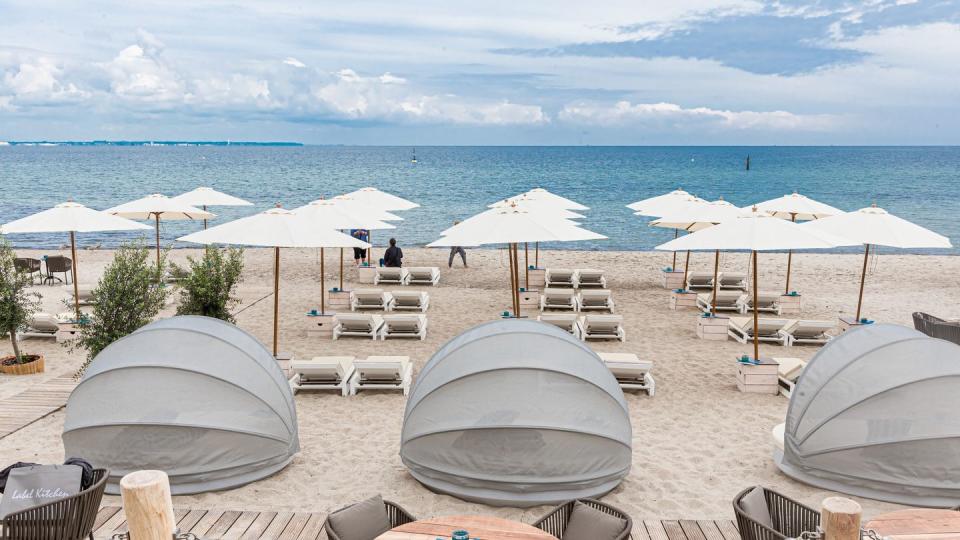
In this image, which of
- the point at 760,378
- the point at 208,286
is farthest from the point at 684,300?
the point at 208,286

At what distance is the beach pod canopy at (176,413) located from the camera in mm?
6922

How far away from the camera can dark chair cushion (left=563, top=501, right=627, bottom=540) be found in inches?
202

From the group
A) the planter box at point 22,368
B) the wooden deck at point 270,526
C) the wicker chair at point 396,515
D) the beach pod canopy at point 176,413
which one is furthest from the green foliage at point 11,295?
the wicker chair at point 396,515

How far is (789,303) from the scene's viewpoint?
16.2 m

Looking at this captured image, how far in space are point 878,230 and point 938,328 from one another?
2.06 metres

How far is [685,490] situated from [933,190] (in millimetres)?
79554

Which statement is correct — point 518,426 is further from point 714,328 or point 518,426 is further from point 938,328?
point 938,328

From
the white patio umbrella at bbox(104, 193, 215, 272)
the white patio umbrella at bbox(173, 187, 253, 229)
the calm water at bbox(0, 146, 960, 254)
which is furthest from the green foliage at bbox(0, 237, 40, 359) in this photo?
the calm water at bbox(0, 146, 960, 254)

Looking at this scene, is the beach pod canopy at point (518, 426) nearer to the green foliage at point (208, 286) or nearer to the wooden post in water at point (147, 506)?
the wooden post in water at point (147, 506)

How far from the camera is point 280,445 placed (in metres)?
7.52

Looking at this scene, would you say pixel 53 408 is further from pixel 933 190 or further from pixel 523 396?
pixel 933 190

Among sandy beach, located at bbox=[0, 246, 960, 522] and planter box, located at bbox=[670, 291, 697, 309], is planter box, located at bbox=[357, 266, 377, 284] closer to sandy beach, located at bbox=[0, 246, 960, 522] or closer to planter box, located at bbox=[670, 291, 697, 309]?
sandy beach, located at bbox=[0, 246, 960, 522]

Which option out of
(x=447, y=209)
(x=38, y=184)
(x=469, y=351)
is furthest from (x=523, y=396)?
(x=38, y=184)

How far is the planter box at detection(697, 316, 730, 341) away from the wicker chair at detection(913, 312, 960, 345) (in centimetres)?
324
